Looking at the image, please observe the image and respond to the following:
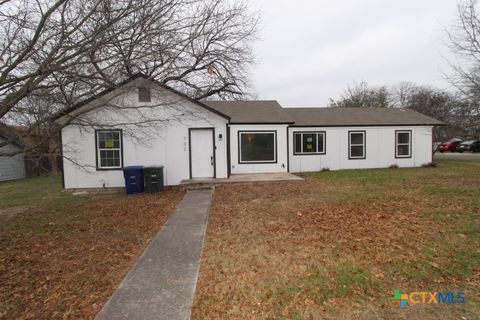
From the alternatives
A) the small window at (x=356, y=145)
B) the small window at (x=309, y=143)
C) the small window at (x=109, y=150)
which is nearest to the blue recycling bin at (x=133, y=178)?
the small window at (x=109, y=150)

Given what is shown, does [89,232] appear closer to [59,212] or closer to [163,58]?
[59,212]

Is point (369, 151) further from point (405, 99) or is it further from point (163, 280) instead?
point (405, 99)

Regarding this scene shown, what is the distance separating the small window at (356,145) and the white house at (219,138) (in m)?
0.06

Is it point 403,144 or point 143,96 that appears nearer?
point 143,96

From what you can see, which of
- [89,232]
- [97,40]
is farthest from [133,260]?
[97,40]

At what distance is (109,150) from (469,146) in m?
35.4

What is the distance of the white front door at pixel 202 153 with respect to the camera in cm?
1101

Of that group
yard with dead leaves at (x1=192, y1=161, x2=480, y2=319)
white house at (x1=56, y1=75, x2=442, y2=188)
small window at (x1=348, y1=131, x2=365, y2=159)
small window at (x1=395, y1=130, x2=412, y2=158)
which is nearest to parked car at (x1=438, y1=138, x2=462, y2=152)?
white house at (x1=56, y1=75, x2=442, y2=188)

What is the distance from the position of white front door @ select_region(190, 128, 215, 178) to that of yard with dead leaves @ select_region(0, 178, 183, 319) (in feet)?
7.66

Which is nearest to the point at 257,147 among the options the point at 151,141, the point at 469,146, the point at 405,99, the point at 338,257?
the point at 151,141

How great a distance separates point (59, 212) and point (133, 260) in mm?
5019

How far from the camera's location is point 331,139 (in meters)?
14.9

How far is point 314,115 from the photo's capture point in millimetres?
16406

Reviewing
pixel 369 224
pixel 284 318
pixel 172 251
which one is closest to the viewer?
pixel 284 318
